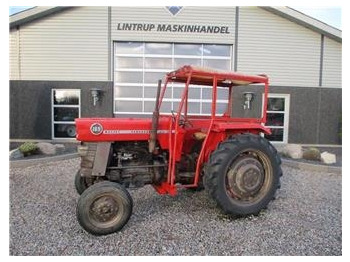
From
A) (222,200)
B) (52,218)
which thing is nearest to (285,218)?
(222,200)

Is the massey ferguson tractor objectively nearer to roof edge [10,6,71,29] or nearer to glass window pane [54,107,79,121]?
glass window pane [54,107,79,121]

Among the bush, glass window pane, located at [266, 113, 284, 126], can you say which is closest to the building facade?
glass window pane, located at [266, 113, 284, 126]

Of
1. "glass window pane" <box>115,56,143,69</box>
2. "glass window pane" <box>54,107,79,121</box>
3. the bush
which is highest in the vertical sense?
"glass window pane" <box>115,56,143,69</box>

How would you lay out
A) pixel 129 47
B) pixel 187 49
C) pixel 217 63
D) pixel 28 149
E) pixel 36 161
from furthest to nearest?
pixel 217 63
pixel 187 49
pixel 129 47
pixel 28 149
pixel 36 161

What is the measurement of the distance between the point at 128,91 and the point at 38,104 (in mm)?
3389

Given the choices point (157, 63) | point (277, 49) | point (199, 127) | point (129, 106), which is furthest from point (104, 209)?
point (277, 49)

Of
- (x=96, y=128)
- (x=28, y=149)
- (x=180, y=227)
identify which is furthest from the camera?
(x=28, y=149)

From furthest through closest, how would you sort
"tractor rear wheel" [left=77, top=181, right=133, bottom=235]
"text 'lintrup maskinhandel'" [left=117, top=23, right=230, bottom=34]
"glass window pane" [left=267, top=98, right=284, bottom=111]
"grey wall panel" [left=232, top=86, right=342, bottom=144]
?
"glass window pane" [left=267, top=98, right=284, bottom=111]
"grey wall panel" [left=232, top=86, right=342, bottom=144]
"text 'lintrup maskinhandel'" [left=117, top=23, right=230, bottom=34]
"tractor rear wheel" [left=77, top=181, right=133, bottom=235]

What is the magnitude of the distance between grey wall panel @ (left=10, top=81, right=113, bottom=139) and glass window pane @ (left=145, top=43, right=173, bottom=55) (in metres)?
1.94

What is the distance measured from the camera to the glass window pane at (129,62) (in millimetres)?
11047

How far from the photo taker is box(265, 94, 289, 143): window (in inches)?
457

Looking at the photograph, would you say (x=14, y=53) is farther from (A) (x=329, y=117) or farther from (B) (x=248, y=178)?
(A) (x=329, y=117)

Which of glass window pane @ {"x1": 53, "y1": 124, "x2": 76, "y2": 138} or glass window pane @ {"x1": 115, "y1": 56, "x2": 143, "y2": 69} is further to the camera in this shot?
glass window pane @ {"x1": 53, "y1": 124, "x2": 76, "y2": 138}

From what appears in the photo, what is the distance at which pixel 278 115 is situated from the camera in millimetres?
11664
